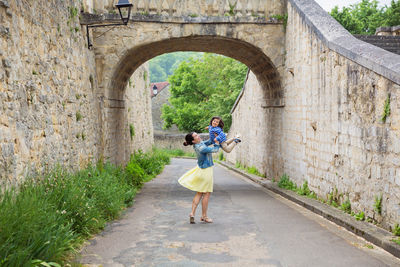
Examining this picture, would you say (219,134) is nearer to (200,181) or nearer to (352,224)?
(200,181)

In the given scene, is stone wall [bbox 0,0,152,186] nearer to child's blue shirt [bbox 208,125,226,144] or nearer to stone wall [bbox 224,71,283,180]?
child's blue shirt [bbox 208,125,226,144]

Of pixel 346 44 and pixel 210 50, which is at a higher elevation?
pixel 210 50

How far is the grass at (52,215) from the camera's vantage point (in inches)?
143

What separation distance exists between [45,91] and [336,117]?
4999 mm

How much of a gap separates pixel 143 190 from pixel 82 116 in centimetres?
293

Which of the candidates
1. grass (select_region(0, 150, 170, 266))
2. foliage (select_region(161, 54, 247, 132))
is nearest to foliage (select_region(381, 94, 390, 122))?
grass (select_region(0, 150, 170, 266))

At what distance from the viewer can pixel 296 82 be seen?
9.94 metres

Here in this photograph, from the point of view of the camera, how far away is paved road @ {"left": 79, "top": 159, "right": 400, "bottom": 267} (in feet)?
15.1

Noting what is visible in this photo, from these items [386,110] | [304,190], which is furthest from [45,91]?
[304,190]

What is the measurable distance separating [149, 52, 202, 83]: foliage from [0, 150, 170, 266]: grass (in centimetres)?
6612

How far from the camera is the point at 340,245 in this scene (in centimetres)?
523

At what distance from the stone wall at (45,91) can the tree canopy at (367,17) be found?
2098cm

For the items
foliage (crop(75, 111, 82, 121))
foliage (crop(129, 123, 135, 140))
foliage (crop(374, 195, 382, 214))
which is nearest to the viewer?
foliage (crop(374, 195, 382, 214))

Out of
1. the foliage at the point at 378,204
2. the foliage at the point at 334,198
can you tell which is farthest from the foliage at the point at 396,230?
the foliage at the point at 334,198
